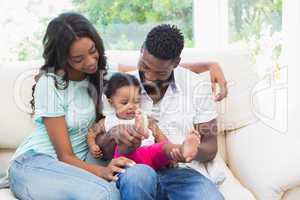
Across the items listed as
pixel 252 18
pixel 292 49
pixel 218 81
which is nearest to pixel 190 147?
pixel 218 81

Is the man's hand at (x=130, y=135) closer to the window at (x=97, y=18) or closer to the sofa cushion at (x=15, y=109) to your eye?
the sofa cushion at (x=15, y=109)

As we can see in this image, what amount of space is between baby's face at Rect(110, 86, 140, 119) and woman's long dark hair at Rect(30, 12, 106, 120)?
0.31 ft

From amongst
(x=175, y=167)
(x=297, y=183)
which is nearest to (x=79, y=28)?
(x=175, y=167)

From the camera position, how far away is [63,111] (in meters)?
1.50

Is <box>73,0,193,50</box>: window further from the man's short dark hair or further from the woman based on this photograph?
the man's short dark hair

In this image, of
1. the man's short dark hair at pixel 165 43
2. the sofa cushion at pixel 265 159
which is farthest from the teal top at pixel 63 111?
the sofa cushion at pixel 265 159

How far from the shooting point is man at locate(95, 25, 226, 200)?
4.46ft

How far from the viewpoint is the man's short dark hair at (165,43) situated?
56.6 inches

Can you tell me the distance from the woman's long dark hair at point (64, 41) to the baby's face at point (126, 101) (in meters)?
0.09

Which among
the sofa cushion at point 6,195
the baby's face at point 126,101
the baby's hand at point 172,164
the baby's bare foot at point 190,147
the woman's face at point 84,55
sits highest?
the woman's face at point 84,55

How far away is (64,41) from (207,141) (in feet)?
2.10

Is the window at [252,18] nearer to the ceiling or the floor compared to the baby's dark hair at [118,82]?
nearer to the ceiling

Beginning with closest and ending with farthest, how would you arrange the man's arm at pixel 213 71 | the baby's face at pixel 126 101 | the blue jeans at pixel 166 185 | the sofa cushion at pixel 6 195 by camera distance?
the blue jeans at pixel 166 185 → the sofa cushion at pixel 6 195 → the baby's face at pixel 126 101 → the man's arm at pixel 213 71

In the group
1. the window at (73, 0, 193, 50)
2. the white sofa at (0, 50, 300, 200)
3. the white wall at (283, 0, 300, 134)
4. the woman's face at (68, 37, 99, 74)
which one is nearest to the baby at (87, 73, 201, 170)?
the woman's face at (68, 37, 99, 74)
